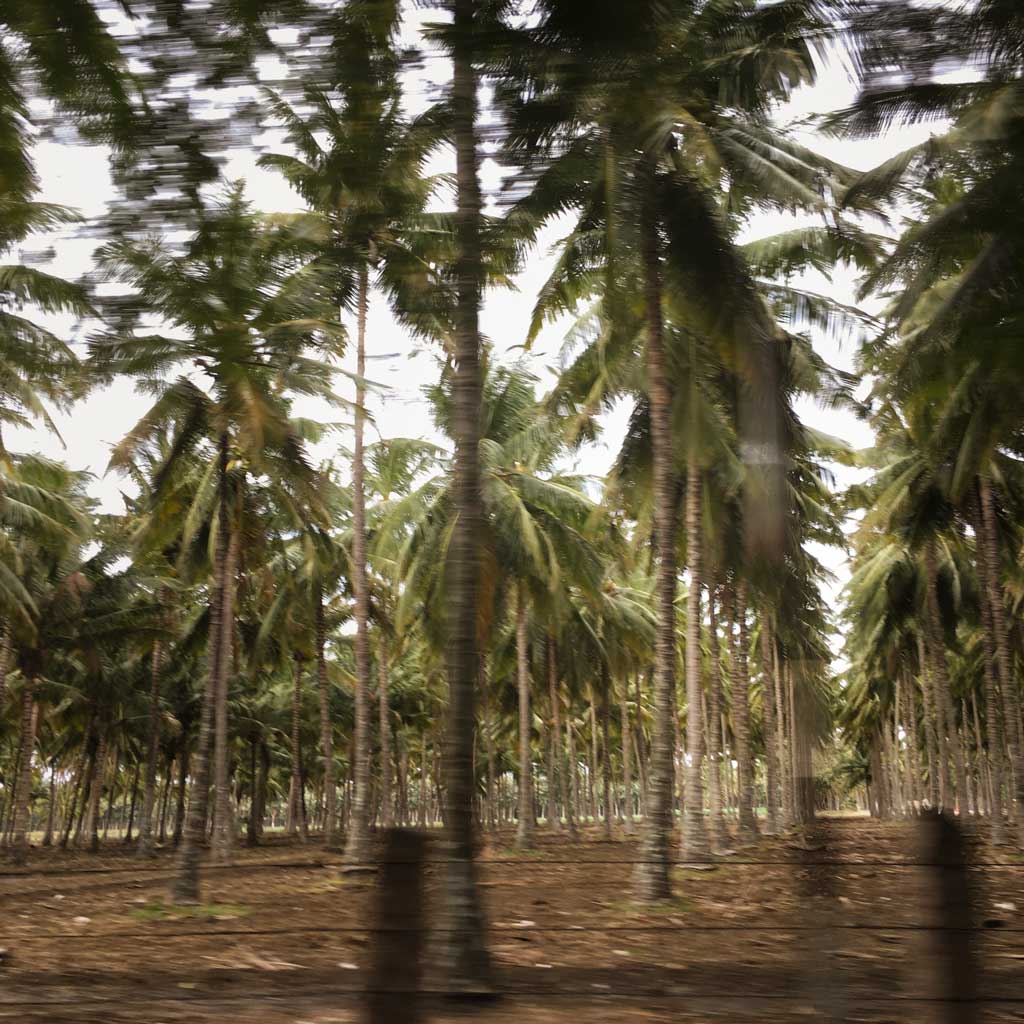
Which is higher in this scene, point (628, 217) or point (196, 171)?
point (628, 217)

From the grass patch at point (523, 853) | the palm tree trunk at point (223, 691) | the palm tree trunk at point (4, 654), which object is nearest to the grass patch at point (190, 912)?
the palm tree trunk at point (223, 691)

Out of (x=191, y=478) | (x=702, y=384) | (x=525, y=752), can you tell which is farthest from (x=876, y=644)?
(x=191, y=478)

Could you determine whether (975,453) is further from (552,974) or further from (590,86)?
(590,86)

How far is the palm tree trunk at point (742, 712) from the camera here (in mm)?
18719

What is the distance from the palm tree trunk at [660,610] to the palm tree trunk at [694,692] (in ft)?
4.73

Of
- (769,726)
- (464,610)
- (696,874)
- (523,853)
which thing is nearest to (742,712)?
(696,874)

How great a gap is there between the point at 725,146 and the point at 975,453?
4797 mm

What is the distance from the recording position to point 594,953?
7.35 m

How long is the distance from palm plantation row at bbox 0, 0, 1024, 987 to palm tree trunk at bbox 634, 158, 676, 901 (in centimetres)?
5

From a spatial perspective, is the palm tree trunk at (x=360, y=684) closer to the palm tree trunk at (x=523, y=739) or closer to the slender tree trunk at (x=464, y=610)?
the palm tree trunk at (x=523, y=739)

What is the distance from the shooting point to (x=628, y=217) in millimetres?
9562

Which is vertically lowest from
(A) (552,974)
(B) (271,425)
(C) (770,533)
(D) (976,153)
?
A: (A) (552,974)

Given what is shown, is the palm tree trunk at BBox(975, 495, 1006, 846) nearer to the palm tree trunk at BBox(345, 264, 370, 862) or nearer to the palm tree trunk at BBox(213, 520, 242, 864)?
the palm tree trunk at BBox(345, 264, 370, 862)

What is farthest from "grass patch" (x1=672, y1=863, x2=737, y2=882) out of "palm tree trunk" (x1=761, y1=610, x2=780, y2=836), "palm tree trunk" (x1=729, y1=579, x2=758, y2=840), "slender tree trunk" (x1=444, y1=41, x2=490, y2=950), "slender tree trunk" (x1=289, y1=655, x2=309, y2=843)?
"slender tree trunk" (x1=289, y1=655, x2=309, y2=843)
